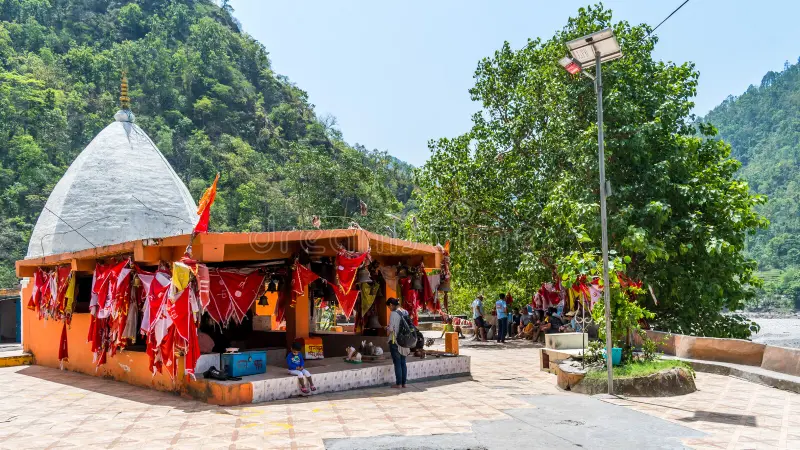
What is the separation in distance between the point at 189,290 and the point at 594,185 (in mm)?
10840

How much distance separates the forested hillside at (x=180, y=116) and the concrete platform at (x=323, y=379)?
2827cm

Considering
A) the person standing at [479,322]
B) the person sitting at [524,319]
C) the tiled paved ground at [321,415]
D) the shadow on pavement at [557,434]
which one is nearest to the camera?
the shadow on pavement at [557,434]

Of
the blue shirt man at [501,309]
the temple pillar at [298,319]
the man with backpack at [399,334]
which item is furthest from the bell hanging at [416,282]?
the blue shirt man at [501,309]

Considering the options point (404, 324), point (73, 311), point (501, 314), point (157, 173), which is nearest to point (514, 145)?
point (501, 314)

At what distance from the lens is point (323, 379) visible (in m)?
9.49

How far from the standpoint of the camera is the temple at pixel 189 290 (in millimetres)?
9086

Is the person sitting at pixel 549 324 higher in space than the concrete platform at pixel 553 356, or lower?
higher

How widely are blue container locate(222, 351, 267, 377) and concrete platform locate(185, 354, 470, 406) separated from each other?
6.9 inches

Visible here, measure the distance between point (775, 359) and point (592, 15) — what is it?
11.4 meters

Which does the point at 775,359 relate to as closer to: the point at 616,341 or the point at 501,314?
the point at 616,341

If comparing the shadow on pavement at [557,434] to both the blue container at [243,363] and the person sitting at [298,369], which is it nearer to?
the person sitting at [298,369]

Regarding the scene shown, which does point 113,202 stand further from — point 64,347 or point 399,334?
point 399,334

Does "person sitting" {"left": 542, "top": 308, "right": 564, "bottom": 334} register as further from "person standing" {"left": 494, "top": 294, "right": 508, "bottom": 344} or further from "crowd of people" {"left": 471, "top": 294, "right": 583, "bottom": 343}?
"person standing" {"left": 494, "top": 294, "right": 508, "bottom": 344}

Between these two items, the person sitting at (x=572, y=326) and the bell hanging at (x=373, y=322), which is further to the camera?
the person sitting at (x=572, y=326)
